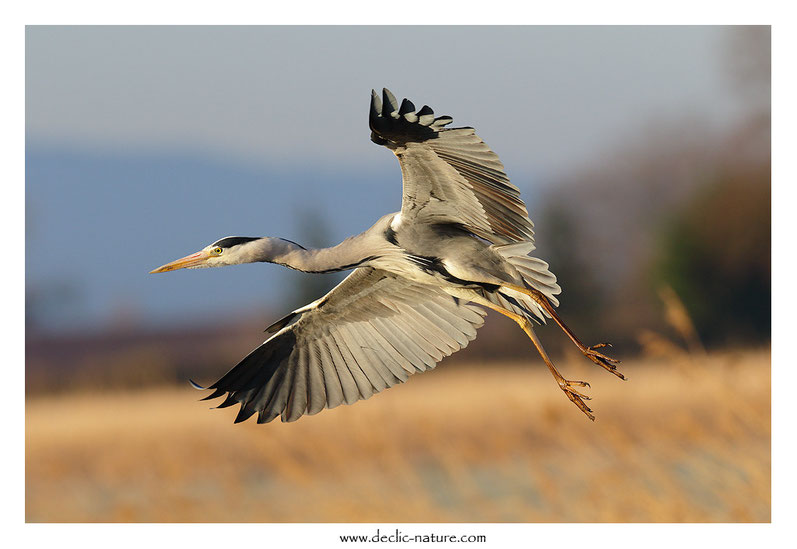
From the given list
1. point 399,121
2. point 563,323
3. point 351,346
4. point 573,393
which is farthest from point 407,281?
point 399,121

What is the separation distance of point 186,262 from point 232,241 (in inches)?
11.6

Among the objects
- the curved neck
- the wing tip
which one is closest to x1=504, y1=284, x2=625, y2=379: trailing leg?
the curved neck

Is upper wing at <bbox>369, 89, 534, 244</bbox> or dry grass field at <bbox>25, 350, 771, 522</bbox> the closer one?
upper wing at <bbox>369, 89, 534, 244</bbox>

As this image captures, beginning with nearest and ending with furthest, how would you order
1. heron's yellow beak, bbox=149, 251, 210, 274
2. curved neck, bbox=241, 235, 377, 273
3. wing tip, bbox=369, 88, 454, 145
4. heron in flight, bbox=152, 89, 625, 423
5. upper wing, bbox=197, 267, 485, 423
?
wing tip, bbox=369, 88, 454, 145 → heron in flight, bbox=152, 89, 625, 423 → curved neck, bbox=241, 235, 377, 273 → heron's yellow beak, bbox=149, 251, 210, 274 → upper wing, bbox=197, 267, 485, 423

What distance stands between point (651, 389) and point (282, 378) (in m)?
6.87

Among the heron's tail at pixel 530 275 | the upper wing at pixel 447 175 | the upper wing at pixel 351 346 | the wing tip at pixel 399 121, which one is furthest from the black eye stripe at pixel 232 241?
the heron's tail at pixel 530 275

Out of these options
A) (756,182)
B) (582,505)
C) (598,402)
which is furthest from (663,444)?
(756,182)

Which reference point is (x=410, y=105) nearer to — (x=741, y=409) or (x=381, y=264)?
(x=381, y=264)

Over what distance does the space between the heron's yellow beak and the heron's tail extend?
1.54 m

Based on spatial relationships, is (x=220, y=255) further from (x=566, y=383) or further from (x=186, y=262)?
(x=566, y=383)

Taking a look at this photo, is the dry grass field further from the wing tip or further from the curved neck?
the wing tip

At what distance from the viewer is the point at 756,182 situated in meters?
21.8

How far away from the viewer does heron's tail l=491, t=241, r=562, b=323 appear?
173 inches

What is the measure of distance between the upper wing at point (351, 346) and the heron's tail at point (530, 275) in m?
0.40
